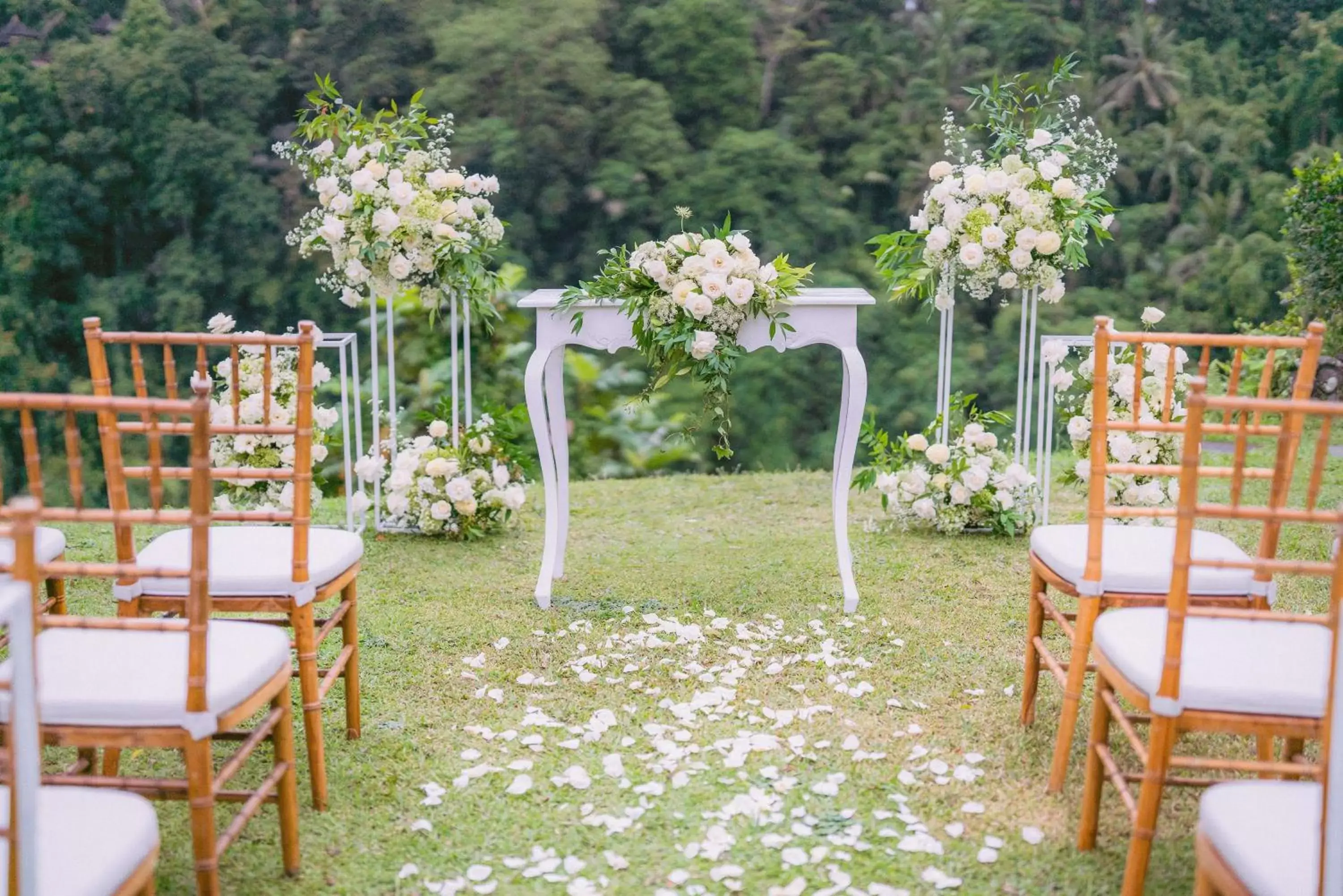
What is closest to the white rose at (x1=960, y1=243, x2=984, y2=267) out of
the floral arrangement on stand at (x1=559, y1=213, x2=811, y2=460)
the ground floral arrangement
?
the floral arrangement on stand at (x1=559, y1=213, x2=811, y2=460)

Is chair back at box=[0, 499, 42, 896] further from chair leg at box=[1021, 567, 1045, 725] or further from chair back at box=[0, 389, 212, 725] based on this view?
chair leg at box=[1021, 567, 1045, 725]

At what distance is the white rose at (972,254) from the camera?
4.19 meters

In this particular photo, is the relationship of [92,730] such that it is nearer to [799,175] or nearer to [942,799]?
[942,799]

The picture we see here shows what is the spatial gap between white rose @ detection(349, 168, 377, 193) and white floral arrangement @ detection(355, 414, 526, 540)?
1006 mm

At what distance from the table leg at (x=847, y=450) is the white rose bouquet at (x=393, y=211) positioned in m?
1.44

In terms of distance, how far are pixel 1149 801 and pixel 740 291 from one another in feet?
6.12

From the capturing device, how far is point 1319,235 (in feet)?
22.5

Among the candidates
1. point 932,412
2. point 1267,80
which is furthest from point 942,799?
point 1267,80

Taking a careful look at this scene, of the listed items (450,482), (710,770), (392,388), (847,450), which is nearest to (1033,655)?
(710,770)

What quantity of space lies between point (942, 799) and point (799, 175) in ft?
25.5

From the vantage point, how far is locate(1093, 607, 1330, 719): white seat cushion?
1.90 meters

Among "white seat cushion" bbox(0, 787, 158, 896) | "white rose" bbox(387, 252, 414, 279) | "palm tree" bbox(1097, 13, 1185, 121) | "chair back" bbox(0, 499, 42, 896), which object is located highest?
"palm tree" bbox(1097, 13, 1185, 121)

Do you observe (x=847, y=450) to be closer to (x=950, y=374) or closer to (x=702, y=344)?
(x=702, y=344)

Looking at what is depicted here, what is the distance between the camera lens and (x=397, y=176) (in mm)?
4223
